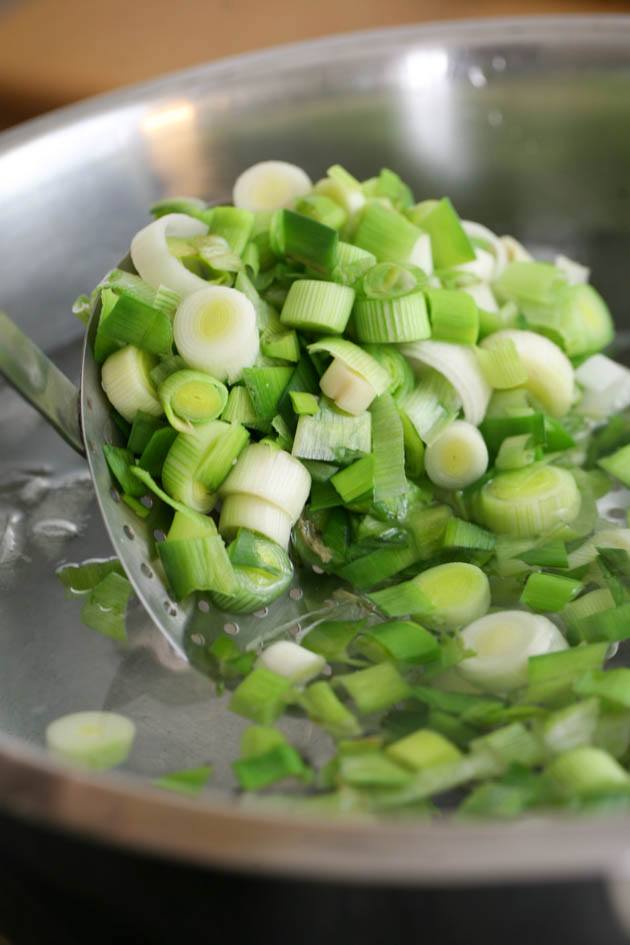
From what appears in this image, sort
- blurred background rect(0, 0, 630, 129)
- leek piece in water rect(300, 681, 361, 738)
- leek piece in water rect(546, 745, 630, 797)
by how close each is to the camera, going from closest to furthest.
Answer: leek piece in water rect(546, 745, 630, 797) → leek piece in water rect(300, 681, 361, 738) → blurred background rect(0, 0, 630, 129)

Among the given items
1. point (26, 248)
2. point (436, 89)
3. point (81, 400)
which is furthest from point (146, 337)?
point (436, 89)

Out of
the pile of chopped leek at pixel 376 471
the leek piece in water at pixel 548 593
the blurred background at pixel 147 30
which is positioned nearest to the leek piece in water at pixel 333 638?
the pile of chopped leek at pixel 376 471

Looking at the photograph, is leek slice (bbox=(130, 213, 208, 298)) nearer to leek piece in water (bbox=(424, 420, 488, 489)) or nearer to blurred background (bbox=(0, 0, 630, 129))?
leek piece in water (bbox=(424, 420, 488, 489))

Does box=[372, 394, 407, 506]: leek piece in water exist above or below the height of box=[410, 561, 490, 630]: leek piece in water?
above

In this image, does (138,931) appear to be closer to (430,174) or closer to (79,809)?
(79,809)

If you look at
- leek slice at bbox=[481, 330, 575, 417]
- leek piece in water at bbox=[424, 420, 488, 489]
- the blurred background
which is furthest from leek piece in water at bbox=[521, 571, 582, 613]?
the blurred background

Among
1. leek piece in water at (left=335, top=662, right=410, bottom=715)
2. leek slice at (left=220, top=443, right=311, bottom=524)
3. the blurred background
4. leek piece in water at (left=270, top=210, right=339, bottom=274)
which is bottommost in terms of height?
leek piece in water at (left=335, top=662, right=410, bottom=715)
